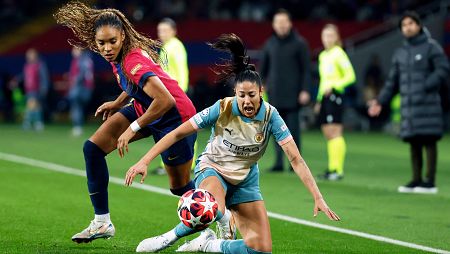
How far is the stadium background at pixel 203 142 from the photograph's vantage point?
1023 cm

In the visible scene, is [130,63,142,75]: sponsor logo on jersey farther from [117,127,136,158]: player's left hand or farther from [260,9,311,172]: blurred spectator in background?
[260,9,311,172]: blurred spectator in background

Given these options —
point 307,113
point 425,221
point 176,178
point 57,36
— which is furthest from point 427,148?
point 57,36

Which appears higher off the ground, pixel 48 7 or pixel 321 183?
pixel 48 7

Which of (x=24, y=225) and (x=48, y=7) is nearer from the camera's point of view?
(x=24, y=225)

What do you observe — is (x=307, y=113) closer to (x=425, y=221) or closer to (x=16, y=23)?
(x=16, y=23)

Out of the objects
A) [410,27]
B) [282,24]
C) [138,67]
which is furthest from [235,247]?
[282,24]

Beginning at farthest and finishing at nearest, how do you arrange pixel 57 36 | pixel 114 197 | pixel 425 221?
1. pixel 57 36
2. pixel 114 197
3. pixel 425 221

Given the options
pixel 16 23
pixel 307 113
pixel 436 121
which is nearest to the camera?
pixel 436 121

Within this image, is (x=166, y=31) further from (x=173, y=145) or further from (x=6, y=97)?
(x=6, y=97)

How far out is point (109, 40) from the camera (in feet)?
29.6

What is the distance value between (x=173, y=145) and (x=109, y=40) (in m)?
1.06

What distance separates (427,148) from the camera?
14.5 metres

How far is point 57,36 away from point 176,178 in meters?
24.6

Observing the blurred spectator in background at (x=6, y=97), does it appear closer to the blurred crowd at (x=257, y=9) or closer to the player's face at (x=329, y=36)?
the blurred crowd at (x=257, y=9)
